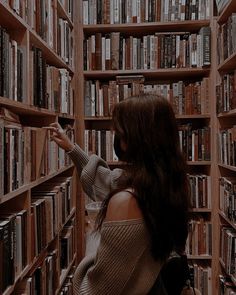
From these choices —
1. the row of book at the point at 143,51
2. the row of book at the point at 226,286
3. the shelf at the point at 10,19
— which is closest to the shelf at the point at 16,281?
the shelf at the point at 10,19

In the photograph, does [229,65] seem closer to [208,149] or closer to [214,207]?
[208,149]

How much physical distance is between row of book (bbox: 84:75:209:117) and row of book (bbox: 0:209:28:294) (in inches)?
57.4

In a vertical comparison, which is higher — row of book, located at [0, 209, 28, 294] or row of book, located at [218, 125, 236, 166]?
row of book, located at [218, 125, 236, 166]

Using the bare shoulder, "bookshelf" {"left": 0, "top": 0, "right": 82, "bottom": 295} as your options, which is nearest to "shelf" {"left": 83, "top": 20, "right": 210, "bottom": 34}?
"bookshelf" {"left": 0, "top": 0, "right": 82, "bottom": 295}

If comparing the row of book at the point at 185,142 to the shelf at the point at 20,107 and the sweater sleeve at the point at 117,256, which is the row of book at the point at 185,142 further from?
the sweater sleeve at the point at 117,256

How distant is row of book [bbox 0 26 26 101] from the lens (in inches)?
49.8

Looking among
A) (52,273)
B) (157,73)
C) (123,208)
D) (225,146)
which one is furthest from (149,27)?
(123,208)

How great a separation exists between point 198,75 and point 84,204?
1365 mm

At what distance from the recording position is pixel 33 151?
164 cm

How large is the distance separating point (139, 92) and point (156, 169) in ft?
5.99

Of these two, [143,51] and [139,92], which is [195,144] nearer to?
[139,92]

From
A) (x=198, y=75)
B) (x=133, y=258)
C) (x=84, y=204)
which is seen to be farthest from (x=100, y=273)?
(x=198, y=75)

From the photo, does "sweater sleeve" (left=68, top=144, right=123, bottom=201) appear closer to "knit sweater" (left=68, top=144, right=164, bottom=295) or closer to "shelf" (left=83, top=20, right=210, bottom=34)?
"knit sweater" (left=68, top=144, right=164, bottom=295)

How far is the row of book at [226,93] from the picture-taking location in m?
2.26
